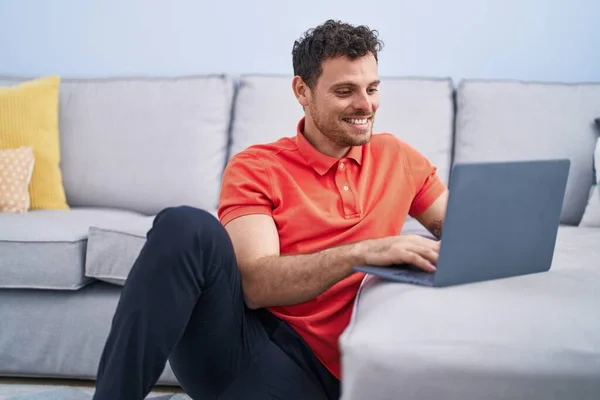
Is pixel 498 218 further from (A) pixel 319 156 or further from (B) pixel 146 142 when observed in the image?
(B) pixel 146 142

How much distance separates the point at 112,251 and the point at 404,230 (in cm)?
82

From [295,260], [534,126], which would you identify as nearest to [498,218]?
[295,260]

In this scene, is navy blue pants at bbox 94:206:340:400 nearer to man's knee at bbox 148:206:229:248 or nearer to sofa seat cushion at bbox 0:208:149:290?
man's knee at bbox 148:206:229:248

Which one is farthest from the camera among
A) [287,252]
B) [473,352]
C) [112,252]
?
[112,252]

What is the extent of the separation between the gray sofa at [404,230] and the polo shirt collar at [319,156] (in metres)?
0.38

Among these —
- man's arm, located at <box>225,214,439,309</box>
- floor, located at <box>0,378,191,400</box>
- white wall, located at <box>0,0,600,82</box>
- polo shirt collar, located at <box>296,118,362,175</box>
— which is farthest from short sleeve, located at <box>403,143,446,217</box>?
white wall, located at <box>0,0,600,82</box>

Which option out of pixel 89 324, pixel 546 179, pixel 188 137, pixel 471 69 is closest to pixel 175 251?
pixel 546 179

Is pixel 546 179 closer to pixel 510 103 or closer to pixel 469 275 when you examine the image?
pixel 469 275

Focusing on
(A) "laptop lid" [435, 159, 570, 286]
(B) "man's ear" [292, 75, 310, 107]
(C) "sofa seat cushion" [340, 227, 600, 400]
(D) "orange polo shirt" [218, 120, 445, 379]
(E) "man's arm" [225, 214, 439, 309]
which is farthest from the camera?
(B) "man's ear" [292, 75, 310, 107]

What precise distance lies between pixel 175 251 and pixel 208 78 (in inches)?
61.5

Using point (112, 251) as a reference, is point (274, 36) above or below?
above

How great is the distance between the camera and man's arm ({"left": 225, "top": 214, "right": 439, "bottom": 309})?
110cm

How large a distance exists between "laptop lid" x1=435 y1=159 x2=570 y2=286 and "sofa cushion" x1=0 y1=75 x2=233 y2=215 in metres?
1.50

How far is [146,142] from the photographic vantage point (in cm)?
250
